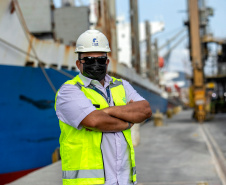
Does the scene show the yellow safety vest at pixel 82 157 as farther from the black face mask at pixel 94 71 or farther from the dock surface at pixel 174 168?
the dock surface at pixel 174 168

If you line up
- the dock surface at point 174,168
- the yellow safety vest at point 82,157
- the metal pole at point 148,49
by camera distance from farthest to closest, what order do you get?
1. the metal pole at point 148,49
2. the dock surface at point 174,168
3. the yellow safety vest at point 82,157

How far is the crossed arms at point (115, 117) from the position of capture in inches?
85.5

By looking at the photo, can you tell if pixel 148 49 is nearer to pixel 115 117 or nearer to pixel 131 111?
pixel 131 111

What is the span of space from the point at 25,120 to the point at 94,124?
610cm

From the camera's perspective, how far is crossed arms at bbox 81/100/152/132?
2.17 metres

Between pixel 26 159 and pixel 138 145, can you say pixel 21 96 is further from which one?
pixel 138 145

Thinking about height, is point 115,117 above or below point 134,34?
below

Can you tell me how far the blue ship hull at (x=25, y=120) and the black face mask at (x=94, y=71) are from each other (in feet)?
17.8

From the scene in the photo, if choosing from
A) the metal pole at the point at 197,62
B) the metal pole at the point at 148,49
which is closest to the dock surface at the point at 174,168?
the metal pole at the point at 197,62

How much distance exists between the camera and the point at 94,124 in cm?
216

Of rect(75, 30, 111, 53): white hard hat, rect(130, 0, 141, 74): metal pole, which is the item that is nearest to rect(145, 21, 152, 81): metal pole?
rect(130, 0, 141, 74): metal pole

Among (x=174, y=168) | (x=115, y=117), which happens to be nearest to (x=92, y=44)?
(x=115, y=117)

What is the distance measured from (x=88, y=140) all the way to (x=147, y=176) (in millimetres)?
3894

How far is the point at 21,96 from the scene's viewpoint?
7961 millimetres
